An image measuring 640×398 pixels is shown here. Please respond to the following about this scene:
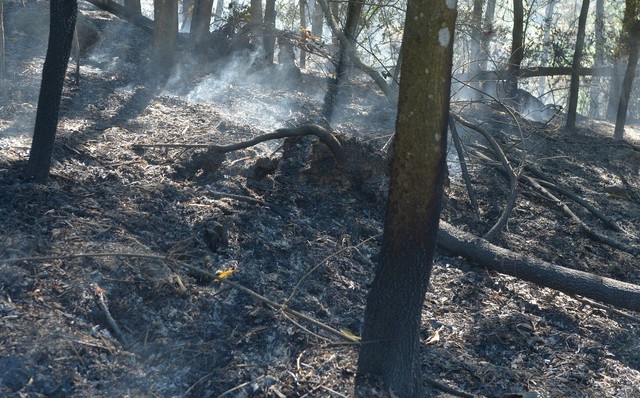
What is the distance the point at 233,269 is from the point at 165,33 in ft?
25.6

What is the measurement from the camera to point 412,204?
181 inches

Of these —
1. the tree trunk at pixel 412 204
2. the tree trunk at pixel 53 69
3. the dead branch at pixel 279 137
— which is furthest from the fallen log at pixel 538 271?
the tree trunk at pixel 53 69

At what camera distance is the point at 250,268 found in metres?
6.26

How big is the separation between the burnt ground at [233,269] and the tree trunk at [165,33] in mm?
2419

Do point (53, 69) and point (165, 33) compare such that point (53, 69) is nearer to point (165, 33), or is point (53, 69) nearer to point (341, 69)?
point (165, 33)

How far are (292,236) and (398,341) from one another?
7.85 feet

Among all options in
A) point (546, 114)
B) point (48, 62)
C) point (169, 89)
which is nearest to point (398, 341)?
point (48, 62)

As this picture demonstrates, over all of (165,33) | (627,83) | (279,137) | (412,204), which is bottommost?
(412,204)

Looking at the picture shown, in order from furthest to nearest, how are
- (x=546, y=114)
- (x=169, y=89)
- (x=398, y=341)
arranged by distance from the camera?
(x=546, y=114) < (x=169, y=89) < (x=398, y=341)

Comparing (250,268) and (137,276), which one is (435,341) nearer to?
(250,268)

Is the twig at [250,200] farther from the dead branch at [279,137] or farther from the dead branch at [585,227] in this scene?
the dead branch at [585,227]

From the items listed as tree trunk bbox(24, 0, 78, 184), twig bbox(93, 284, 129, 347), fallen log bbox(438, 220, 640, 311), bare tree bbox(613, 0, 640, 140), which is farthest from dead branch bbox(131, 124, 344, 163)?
bare tree bbox(613, 0, 640, 140)

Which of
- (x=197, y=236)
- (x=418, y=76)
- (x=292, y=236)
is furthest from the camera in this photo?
(x=292, y=236)

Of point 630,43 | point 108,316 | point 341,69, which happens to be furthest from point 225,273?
point 630,43
